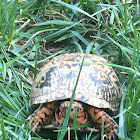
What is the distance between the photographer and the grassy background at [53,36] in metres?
2.15

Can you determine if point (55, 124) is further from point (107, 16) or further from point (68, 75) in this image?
point (107, 16)

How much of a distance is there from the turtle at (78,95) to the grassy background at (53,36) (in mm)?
138

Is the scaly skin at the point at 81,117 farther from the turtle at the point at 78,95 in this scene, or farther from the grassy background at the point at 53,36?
the grassy background at the point at 53,36

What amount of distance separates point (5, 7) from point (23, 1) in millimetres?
485

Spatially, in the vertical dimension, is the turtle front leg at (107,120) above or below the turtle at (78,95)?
below

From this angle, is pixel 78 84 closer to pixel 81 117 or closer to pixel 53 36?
pixel 81 117

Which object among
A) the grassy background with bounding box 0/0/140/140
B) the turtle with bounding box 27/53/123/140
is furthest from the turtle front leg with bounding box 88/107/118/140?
the grassy background with bounding box 0/0/140/140

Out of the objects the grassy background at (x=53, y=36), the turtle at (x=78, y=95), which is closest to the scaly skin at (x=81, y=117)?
the turtle at (x=78, y=95)

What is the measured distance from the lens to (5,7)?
2.42m

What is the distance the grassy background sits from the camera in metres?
2.15

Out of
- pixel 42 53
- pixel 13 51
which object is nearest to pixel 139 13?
pixel 42 53

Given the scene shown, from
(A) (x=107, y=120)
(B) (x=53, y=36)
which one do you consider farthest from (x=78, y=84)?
(B) (x=53, y=36)

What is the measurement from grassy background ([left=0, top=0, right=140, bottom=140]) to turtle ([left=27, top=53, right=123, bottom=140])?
0.45 feet

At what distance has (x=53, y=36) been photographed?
266 cm
